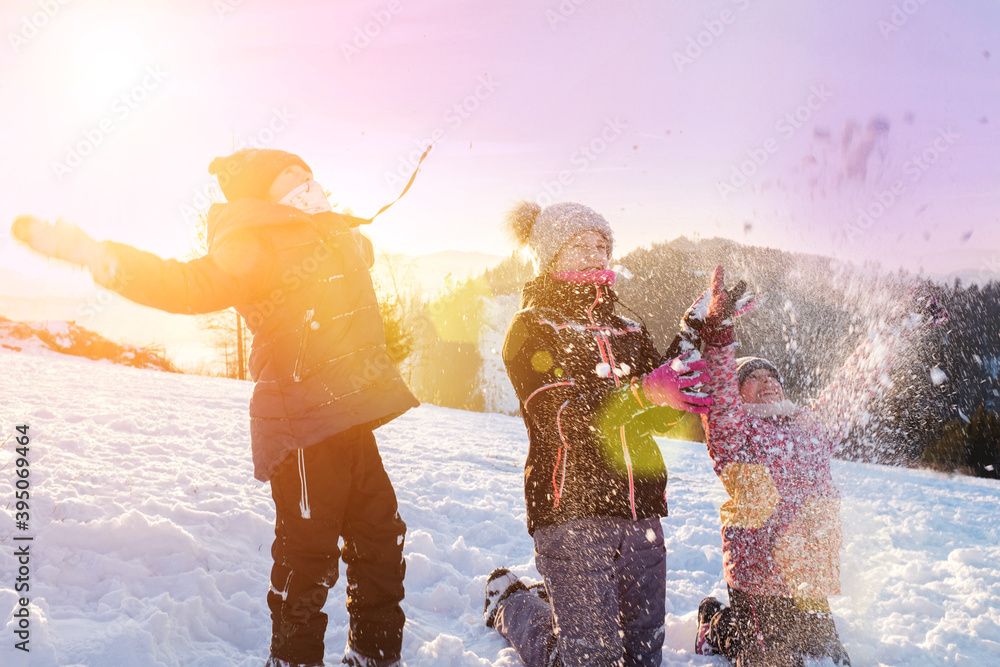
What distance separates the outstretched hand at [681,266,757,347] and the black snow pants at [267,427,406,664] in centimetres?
154

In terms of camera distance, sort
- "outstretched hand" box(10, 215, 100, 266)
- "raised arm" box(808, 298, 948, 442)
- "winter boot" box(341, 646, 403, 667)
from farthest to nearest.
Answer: "raised arm" box(808, 298, 948, 442) < "winter boot" box(341, 646, 403, 667) < "outstretched hand" box(10, 215, 100, 266)

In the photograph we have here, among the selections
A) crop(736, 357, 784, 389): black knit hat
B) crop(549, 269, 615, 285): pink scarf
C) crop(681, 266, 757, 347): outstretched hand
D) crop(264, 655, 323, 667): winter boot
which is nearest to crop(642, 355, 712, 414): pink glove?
crop(681, 266, 757, 347): outstretched hand

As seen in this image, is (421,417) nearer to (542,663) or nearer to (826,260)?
(826,260)

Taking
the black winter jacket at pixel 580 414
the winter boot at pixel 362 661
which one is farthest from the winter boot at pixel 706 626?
the winter boot at pixel 362 661

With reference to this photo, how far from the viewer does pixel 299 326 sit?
2.16 m

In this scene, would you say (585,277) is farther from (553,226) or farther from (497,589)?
(497,589)

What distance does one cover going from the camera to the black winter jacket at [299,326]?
206cm

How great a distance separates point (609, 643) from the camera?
2.33 metres

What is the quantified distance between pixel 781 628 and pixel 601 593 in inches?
42.6

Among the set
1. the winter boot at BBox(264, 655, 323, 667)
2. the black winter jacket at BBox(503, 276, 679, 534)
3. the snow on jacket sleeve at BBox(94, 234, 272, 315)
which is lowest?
the winter boot at BBox(264, 655, 323, 667)

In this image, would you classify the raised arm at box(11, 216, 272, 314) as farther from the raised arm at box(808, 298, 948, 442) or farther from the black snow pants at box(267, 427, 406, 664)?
the raised arm at box(808, 298, 948, 442)

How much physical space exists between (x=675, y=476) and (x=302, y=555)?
6376mm

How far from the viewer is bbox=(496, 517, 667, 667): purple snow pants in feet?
7.65

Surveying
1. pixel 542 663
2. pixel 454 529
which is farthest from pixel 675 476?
pixel 542 663
